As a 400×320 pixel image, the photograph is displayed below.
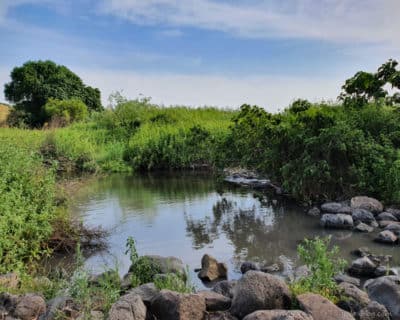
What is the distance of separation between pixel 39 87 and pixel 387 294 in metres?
34.4

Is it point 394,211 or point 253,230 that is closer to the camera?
point 253,230

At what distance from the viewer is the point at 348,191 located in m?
9.87

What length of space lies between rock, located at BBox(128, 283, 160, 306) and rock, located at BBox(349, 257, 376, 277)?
2.78 meters

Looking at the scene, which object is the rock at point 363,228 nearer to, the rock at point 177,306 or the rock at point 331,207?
the rock at point 331,207

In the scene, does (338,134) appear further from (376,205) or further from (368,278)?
(368,278)

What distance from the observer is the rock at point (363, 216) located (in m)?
8.45

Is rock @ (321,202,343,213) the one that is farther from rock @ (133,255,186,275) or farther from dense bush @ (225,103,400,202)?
rock @ (133,255,186,275)

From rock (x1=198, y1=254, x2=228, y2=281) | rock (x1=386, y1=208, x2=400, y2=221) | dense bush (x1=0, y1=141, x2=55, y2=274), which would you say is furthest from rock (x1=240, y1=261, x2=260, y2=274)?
rock (x1=386, y1=208, x2=400, y2=221)

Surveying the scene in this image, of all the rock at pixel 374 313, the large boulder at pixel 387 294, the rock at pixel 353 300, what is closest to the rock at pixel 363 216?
the large boulder at pixel 387 294

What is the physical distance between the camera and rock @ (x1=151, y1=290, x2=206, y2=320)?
12.7 ft

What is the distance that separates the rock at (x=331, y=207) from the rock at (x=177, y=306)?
572cm

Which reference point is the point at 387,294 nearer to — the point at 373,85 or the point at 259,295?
the point at 259,295

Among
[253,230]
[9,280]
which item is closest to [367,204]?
[253,230]

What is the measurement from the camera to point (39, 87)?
3512 centimetres
